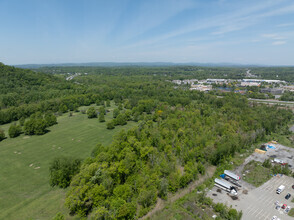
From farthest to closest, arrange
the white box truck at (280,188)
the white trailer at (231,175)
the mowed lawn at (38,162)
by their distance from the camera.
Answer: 1. the white trailer at (231,175)
2. the white box truck at (280,188)
3. the mowed lawn at (38,162)

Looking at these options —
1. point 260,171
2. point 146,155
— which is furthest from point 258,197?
point 146,155

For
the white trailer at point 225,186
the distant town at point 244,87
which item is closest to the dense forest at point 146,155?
Answer: the white trailer at point 225,186

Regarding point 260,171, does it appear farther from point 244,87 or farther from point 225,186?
point 244,87

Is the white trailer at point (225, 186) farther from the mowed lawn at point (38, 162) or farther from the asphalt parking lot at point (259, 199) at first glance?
the mowed lawn at point (38, 162)

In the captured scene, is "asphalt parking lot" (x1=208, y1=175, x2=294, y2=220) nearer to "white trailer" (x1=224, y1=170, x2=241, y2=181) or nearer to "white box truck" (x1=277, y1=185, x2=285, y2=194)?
"white box truck" (x1=277, y1=185, x2=285, y2=194)

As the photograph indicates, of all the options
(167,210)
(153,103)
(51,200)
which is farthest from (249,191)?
(153,103)

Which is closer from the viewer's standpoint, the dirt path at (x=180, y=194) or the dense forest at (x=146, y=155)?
the dense forest at (x=146, y=155)
